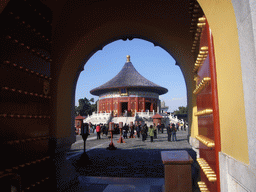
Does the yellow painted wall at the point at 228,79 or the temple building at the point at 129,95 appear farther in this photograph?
the temple building at the point at 129,95

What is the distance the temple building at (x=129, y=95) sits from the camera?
34.7 meters

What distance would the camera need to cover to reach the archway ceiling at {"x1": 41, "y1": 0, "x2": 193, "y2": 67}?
3.82 metres

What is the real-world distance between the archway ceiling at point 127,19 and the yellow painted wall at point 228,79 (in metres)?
2.53

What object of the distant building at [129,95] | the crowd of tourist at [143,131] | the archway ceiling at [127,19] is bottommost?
the crowd of tourist at [143,131]

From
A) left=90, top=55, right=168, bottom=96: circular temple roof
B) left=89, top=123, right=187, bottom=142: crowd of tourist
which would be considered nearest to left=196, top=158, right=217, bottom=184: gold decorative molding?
left=89, top=123, right=187, bottom=142: crowd of tourist

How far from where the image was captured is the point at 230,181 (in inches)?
45.0

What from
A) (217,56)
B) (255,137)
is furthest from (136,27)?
(255,137)

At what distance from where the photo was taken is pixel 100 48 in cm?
472

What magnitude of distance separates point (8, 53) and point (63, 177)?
255 centimetres

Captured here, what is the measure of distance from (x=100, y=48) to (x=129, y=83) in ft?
99.4

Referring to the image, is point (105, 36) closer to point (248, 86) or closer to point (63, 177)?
point (63, 177)

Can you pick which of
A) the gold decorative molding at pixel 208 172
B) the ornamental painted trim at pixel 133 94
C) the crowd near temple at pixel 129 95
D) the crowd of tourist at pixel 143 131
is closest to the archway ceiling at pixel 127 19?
the gold decorative molding at pixel 208 172

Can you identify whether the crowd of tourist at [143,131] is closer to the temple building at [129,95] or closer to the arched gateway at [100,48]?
the temple building at [129,95]

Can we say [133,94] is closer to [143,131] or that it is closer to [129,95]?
[129,95]
